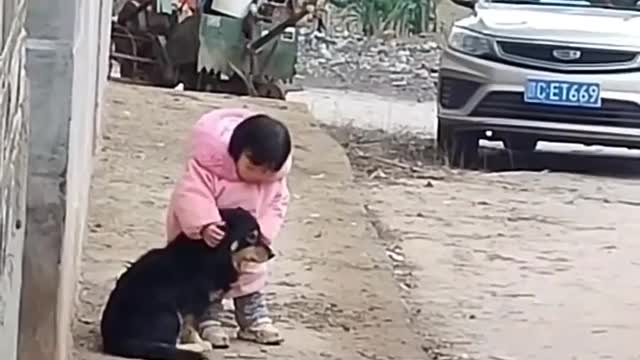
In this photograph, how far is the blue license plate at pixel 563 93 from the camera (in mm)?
11148

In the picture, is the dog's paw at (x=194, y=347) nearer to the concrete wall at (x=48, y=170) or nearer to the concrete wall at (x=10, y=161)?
the concrete wall at (x=48, y=170)

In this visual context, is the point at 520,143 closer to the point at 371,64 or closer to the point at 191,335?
the point at 191,335

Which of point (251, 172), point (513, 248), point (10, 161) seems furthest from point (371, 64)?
point (10, 161)

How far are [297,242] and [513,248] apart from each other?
144cm

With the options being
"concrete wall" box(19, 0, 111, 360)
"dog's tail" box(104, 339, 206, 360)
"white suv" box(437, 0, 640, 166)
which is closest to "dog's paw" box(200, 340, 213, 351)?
"dog's tail" box(104, 339, 206, 360)

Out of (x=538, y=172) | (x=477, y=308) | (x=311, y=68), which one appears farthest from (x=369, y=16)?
(x=477, y=308)

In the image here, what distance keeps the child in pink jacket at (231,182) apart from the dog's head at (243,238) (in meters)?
0.04

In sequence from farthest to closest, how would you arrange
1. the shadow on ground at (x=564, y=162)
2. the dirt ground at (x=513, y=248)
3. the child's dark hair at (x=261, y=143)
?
the shadow on ground at (x=564, y=162) → the dirt ground at (x=513, y=248) → the child's dark hair at (x=261, y=143)

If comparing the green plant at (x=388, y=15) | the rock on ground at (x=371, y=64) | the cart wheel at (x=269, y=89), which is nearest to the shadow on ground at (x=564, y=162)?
the cart wheel at (x=269, y=89)

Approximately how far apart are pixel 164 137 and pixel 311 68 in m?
9.00

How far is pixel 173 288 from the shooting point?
16.0 feet

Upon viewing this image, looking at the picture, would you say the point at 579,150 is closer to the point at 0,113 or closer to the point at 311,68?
the point at 311,68

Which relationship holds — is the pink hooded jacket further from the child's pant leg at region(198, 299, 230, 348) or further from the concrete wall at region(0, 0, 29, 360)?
the concrete wall at region(0, 0, 29, 360)

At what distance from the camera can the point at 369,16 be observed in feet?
70.0
